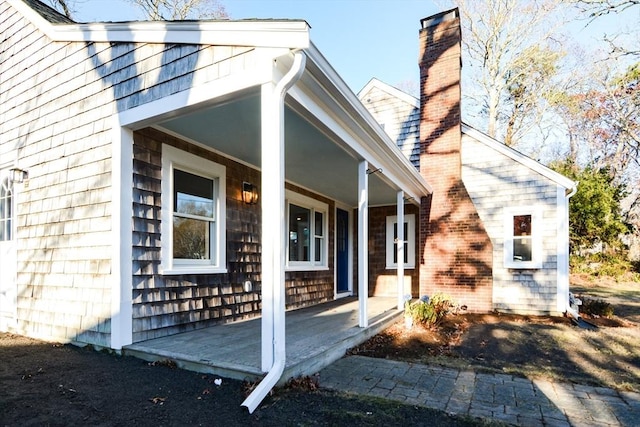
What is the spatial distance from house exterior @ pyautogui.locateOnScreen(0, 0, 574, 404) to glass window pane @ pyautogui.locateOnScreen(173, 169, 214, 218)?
20 millimetres

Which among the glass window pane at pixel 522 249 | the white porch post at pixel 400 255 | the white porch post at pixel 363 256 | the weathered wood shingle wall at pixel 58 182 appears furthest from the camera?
the glass window pane at pixel 522 249

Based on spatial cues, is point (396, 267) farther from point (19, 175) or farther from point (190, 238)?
point (19, 175)

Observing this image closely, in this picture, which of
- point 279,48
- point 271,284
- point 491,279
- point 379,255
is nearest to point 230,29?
point 279,48

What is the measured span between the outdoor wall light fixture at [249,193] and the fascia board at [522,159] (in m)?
4.94

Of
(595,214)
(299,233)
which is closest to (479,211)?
(299,233)

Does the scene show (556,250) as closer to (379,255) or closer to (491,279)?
(491,279)

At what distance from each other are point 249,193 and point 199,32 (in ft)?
9.16

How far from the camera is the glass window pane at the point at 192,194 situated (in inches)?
186

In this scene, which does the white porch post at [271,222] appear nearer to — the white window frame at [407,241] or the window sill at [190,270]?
the window sill at [190,270]

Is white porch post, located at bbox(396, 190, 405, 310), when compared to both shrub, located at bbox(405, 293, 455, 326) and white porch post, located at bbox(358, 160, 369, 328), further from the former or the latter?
white porch post, located at bbox(358, 160, 369, 328)

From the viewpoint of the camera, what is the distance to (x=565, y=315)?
7145 mm

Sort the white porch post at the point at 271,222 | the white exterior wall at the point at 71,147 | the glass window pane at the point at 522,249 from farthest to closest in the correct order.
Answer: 1. the glass window pane at the point at 522,249
2. the white exterior wall at the point at 71,147
3. the white porch post at the point at 271,222

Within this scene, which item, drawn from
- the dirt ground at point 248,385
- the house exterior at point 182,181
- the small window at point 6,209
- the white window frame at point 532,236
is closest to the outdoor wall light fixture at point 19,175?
the house exterior at point 182,181

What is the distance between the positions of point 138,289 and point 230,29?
9.01ft
